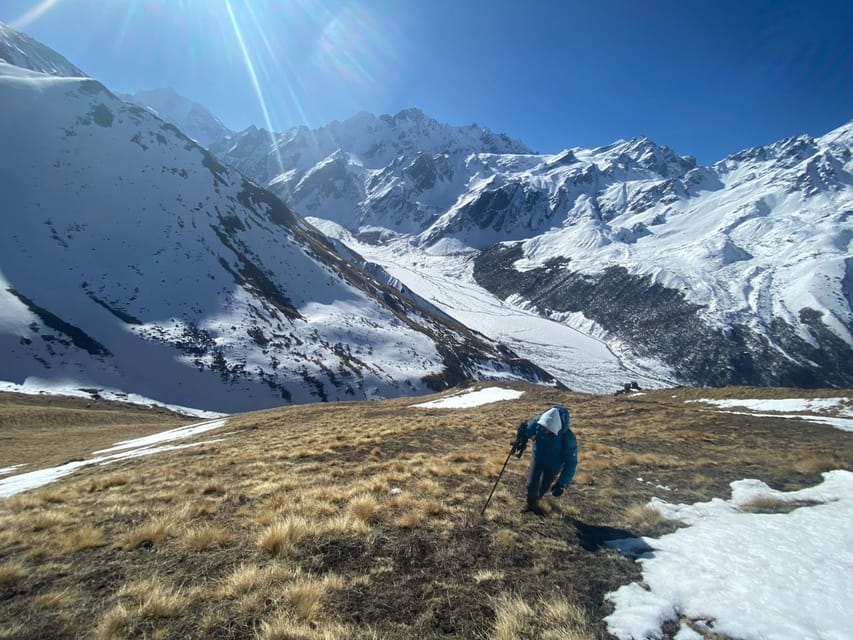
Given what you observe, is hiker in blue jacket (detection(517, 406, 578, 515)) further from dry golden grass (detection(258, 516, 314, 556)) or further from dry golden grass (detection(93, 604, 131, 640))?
dry golden grass (detection(93, 604, 131, 640))

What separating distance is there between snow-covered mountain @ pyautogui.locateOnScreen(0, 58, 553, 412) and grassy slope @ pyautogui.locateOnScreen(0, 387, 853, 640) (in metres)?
50.8

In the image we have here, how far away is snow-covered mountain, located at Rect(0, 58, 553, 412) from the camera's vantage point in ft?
179

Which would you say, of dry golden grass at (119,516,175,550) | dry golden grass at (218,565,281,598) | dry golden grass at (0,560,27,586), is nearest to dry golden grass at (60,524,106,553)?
dry golden grass at (119,516,175,550)

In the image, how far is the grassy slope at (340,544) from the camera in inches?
169

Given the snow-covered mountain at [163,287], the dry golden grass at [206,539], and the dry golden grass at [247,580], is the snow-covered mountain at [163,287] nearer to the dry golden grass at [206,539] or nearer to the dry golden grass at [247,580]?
the dry golden grass at [206,539]

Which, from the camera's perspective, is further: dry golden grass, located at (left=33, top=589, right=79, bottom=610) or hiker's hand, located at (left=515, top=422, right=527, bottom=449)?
hiker's hand, located at (left=515, top=422, right=527, bottom=449)

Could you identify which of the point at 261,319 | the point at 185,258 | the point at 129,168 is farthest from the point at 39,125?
the point at 261,319

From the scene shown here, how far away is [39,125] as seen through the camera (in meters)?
84.4

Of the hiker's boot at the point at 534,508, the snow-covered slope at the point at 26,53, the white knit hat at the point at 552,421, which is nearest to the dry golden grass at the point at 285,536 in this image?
the hiker's boot at the point at 534,508

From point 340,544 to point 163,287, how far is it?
76515 mm

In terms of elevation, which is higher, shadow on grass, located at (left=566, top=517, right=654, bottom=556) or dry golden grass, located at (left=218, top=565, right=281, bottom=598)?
shadow on grass, located at (left=566, top=517, right=654, bottom=556)

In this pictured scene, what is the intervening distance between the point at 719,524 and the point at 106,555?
33.7 feet

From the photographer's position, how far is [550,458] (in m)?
7.82

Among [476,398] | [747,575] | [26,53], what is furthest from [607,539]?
[26,53]
